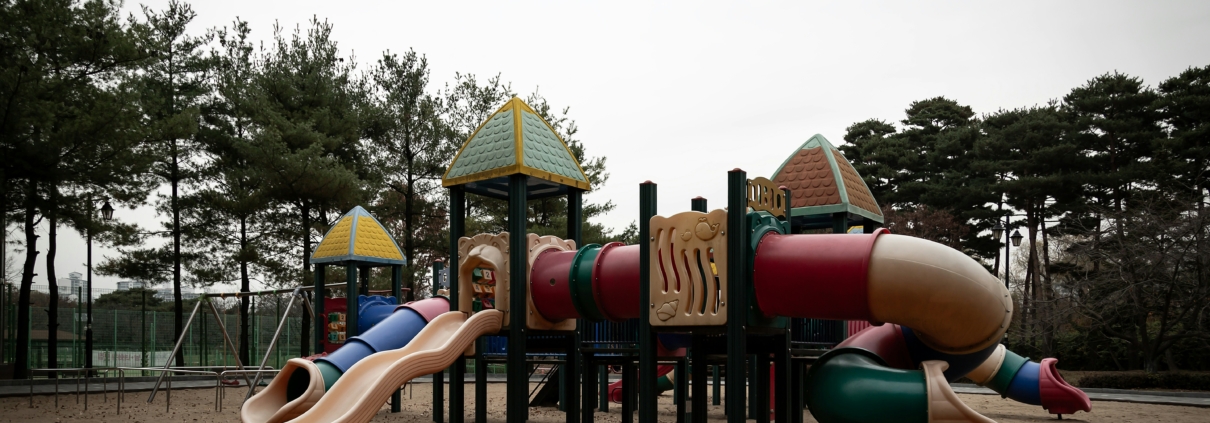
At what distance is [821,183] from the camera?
11.2m

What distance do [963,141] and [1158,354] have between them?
694 inches

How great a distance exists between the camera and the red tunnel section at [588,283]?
30.0 ft

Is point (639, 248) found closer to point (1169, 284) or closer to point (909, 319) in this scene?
point (909, 319)

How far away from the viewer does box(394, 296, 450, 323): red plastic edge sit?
12.0 metres

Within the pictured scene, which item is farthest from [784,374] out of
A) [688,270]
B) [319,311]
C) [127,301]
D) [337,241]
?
[127,301]

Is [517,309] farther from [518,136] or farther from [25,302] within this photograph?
[25,302]

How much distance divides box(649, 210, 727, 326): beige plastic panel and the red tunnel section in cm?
75

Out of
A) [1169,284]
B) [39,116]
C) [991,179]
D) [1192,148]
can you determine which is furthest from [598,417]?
[991,179]

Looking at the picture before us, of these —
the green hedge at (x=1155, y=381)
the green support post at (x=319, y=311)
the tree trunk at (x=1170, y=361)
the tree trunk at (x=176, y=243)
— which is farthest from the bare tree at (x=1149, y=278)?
the tree trunk at (x=176, y=243)

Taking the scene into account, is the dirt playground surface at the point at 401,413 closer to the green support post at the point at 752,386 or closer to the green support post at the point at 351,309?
the green support post at the point at 752,386

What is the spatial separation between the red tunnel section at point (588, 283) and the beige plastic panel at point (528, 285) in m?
0.06

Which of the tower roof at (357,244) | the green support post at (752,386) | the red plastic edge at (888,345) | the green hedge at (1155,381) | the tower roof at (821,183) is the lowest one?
the green hedge at (1155,381)

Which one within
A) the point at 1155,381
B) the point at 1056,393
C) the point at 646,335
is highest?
the point at 646,335

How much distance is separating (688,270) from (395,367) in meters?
3.23
